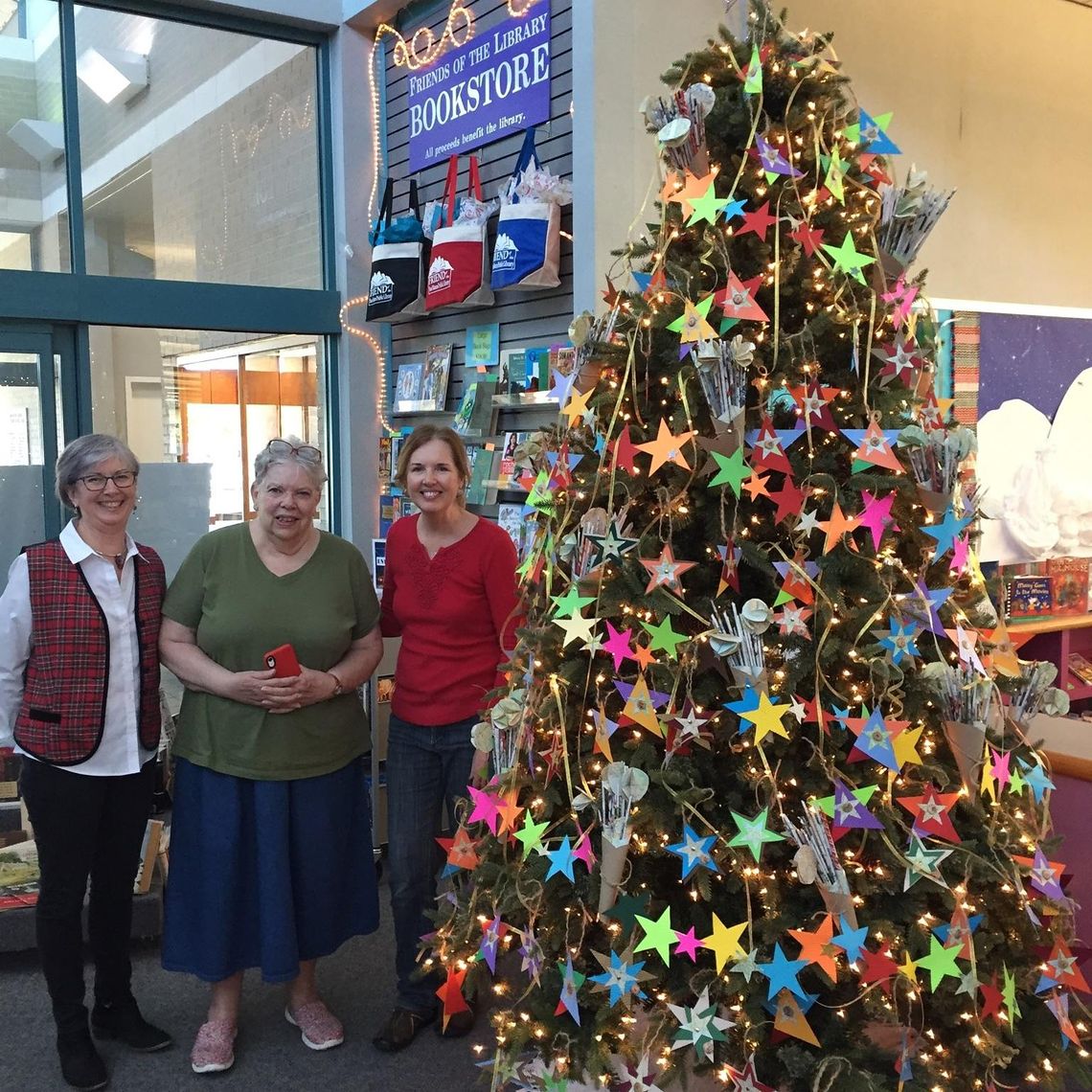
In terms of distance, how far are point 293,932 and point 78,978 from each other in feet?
1.71

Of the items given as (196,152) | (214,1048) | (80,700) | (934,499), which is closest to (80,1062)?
(214,1048)

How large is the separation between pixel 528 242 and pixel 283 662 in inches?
73.7

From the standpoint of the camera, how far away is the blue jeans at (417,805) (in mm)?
2738

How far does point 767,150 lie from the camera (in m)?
1.98

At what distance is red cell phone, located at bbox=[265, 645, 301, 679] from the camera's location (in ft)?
8.27

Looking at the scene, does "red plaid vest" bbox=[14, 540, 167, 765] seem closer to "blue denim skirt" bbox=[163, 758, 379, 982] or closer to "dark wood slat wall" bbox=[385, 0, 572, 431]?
"blue denim skirt" bbox=[163, 758, 379, 982]

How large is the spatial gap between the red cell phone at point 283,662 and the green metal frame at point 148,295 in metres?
2.49

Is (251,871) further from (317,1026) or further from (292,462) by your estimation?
(292,462)

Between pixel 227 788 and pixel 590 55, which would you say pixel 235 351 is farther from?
pixel 227 788

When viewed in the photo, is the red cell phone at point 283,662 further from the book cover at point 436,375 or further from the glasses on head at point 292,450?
the book cover at point 436,375

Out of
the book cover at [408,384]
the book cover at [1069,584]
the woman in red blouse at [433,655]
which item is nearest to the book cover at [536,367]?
the book cover at [408,384]

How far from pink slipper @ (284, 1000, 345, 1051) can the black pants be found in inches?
18.4

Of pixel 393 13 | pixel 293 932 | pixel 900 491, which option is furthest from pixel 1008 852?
pixel 393 13

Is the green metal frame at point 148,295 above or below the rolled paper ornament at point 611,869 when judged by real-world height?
above
